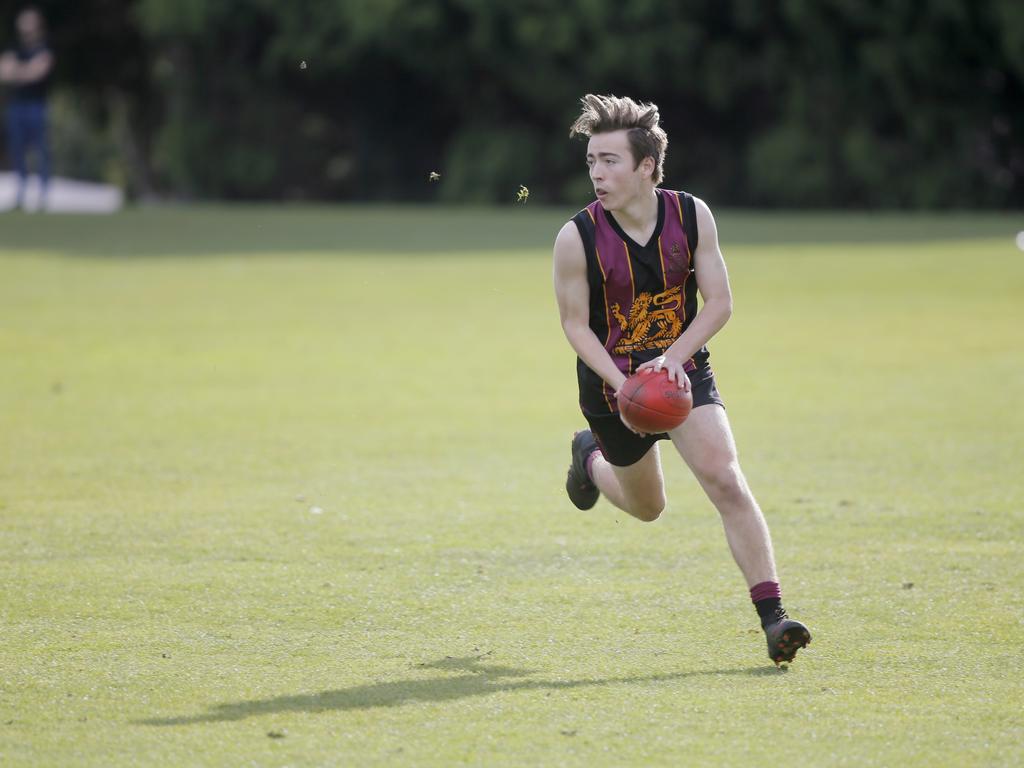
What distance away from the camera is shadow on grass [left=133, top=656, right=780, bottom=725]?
16.1 ft

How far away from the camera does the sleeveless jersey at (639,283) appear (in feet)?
19.6

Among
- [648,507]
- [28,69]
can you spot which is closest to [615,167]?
[648,507]

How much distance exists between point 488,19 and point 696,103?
4.92 m

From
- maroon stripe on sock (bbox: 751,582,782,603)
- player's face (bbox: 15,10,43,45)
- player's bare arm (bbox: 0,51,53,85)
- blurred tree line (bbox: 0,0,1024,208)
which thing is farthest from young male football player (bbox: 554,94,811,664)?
blurred tree line (bbox: 0,0,1024,208)

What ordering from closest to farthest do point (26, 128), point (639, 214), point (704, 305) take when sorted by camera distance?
point (704, 305), point (639, 214), point (26, 128)

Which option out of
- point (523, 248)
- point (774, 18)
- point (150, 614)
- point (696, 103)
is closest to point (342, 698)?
point (150, 614)

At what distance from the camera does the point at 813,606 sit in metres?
6.15

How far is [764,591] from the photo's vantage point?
5508mm

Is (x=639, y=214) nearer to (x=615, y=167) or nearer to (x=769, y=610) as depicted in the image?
(x=615, y=167)

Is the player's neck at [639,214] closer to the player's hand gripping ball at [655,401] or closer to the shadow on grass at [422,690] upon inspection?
the player's hand gripping ball at [655,401]

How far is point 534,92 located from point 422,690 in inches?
1185

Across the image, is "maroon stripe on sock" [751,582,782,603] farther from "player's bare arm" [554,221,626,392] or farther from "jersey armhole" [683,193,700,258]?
"jersey armhole" [683,193,700,258]

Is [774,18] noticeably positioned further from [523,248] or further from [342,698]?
[342,698]

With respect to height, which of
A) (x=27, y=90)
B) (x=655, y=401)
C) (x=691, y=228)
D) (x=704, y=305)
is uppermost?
(x=27, y=90)
